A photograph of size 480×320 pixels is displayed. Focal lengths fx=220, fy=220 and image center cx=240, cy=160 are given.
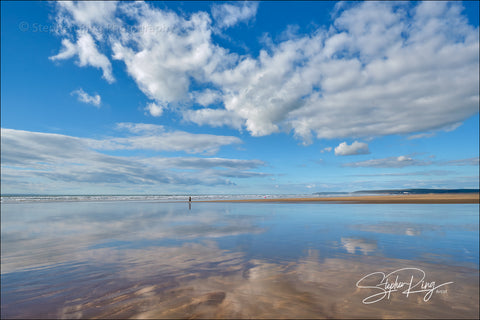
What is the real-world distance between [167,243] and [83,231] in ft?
27.1

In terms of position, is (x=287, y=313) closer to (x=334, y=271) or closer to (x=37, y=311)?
(x=334, y=271)

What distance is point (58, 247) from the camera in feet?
38.3

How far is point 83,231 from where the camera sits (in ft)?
53.3

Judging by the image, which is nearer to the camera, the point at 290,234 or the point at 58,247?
the point at 58,247

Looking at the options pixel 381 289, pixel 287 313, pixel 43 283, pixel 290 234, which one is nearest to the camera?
pixel 287 313

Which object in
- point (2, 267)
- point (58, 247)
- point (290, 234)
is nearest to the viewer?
point (2, 267)

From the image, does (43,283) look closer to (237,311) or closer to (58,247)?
(58,247)

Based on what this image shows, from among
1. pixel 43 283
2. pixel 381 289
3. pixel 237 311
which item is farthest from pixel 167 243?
pixel 381 289

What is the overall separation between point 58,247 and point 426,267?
16902mm

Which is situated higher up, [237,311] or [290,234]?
[237,311]

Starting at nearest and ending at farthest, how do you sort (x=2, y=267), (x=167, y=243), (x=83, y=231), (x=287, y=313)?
(x=287, y=313) → (x=2, y=267) → (x=167, y=243) → (x=83, y=231)

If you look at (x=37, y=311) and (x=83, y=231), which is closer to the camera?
(x=37, y=311)

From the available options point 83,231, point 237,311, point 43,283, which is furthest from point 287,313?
point 83,231

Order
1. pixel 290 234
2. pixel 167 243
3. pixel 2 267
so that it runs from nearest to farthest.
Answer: pixel 2 267 → pixel 167 243 → pixel 290 234
